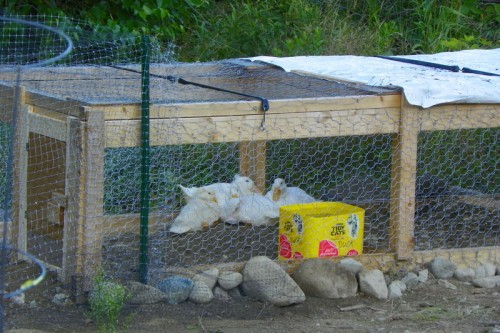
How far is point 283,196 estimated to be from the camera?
6.00 meters

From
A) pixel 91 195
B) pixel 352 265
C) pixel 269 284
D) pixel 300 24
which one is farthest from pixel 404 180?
pixel 300 24

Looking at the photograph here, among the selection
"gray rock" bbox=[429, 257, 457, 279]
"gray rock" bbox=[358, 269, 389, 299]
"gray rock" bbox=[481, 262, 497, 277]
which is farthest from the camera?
"gray rock" bbox=[481, 262, 497, 277]

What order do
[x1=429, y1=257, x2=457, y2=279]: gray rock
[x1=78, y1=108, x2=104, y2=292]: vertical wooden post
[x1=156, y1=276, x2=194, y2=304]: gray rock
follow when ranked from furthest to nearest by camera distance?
1. [x1=429, y1=257, x2=457, y2=279]: gray rock
2. [x1=156, y1=276, x2=194, y2=304]: gray rock
3. [x1=78, y1=108, x2=104, y2=292]: vertical wooden post

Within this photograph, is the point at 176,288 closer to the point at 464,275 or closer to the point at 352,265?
the point at 352,265

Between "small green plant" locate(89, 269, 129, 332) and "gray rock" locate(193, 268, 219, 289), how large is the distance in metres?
0.51

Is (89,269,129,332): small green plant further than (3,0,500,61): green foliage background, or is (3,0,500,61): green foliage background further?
(3,0,500,61): green foliage background

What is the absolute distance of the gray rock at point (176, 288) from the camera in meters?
4.65

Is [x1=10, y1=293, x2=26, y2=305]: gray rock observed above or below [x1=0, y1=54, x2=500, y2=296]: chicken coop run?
below

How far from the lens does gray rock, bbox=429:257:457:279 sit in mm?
5289

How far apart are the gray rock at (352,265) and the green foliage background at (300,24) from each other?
11.0ft

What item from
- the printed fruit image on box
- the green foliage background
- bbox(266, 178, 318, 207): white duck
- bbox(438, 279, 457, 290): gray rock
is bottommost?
bbox(438, 279, 457, 290): gray rock

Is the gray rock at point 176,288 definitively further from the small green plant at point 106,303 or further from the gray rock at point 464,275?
the gray rock at point 464,275

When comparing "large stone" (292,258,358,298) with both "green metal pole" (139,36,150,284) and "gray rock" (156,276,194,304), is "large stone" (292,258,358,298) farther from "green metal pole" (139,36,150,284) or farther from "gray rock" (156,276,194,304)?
"green metal pole" (139,36,150,284)

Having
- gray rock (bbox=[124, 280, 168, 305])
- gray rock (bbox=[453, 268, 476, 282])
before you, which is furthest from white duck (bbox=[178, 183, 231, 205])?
gray rock (bbox=[453, 268, 476, 282])
